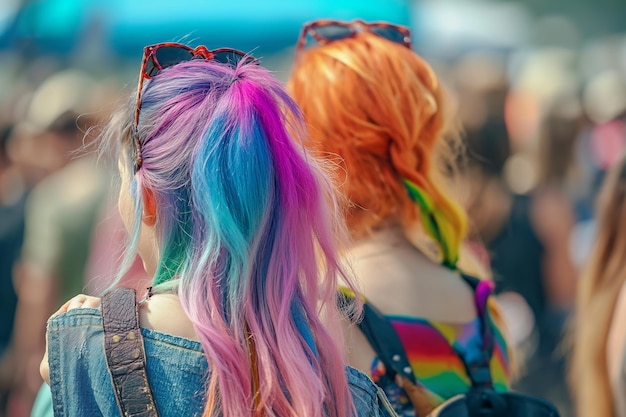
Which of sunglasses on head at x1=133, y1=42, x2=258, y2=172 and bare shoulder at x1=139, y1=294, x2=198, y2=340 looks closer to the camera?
bare shoulder at x1=139, y1=294, x2=198, y2=340

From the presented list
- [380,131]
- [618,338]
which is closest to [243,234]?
[380,131]

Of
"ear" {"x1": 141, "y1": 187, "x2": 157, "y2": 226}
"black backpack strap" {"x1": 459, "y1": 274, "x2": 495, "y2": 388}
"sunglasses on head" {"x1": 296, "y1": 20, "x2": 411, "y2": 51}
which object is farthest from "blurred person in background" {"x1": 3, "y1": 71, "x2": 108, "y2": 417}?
"ear" {"x1": 141, "y1": 187, "x2": 157, "y2": 226}

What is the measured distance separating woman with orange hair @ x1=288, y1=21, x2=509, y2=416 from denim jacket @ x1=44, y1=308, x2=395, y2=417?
716 millimetres

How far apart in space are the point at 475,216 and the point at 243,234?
3.33 m

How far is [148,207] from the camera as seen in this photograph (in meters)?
1.54

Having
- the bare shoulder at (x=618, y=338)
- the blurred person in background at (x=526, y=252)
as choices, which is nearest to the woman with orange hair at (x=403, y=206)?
the bare shoulder at (x=618, y=338)

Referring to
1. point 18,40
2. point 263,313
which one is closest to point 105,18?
point 18,40

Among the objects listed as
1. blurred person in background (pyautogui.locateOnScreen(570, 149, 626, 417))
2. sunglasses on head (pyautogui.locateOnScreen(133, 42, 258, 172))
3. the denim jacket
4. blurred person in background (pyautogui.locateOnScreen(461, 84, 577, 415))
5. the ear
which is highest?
sunglasses on head (pyautogui.locateOnScreen(133, 42, 258, 172))

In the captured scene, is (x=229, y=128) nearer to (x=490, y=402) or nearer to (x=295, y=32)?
(x=490, y=402)

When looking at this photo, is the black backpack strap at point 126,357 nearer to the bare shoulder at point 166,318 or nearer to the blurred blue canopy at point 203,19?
the bare shoulder at point 166,318

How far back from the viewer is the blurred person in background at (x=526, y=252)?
4.67 m

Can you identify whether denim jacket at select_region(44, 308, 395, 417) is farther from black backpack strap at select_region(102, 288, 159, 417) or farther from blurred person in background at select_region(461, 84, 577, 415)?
blurred person in background at select_region(461, 84, 577, 415)

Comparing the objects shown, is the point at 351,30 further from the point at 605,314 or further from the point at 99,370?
the point at 99,370

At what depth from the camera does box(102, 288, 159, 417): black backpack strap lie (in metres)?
1.36
